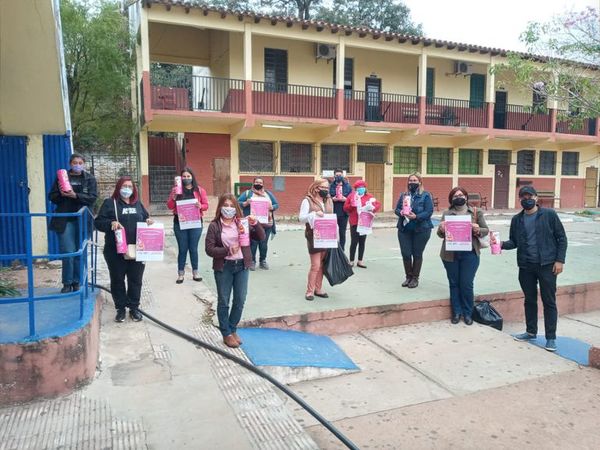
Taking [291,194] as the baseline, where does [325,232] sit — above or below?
below

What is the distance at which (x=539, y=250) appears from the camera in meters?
5.44

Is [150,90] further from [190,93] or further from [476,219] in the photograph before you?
[476,219]

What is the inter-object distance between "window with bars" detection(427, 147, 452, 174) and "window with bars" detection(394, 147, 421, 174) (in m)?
0.57

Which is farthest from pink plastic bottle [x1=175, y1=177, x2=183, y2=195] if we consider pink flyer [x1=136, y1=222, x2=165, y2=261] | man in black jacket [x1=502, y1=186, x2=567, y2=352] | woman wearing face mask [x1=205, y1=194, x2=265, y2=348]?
man in black jacket [x1=502, y1=186, x2=567, y2=352]

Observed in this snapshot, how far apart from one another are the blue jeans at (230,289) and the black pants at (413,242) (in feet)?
9.96

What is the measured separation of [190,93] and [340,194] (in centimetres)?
1052

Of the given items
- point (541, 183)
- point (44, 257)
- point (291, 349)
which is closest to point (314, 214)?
point (291, 349)

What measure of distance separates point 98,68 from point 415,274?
1275cm

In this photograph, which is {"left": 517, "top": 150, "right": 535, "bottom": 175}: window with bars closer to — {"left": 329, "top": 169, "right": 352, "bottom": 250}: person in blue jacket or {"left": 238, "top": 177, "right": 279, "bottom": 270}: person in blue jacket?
{"left": 329, "top": 169, "right": 352, "bottom": 250}: person in blue jacket

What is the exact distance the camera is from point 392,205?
67.1ft

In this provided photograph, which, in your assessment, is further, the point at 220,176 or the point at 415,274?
the point at 220,176

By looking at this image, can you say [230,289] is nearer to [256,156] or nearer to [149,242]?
[149,242]

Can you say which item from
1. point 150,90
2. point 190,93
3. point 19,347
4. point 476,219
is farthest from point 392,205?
point 19,347

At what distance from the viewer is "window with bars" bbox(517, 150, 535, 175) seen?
2297 cm
